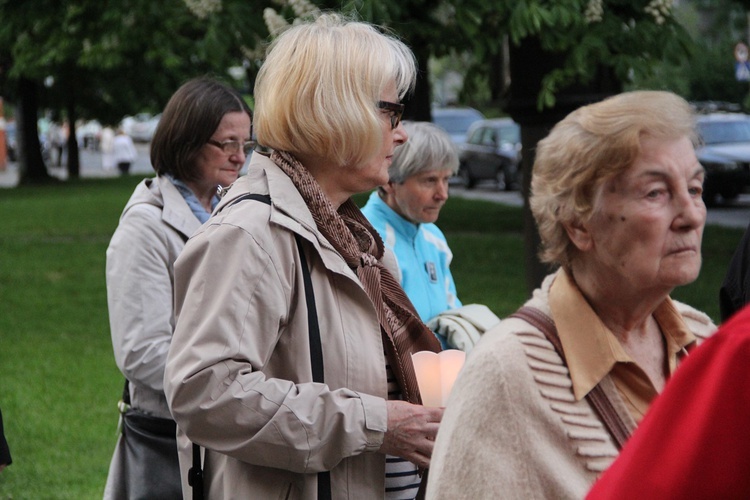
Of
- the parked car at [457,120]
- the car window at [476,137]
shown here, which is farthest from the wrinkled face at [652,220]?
the parked car at [457,120]

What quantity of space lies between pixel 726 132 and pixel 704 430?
24.1m

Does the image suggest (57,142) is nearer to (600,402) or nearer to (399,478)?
(399,478)

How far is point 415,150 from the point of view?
4.78 meters

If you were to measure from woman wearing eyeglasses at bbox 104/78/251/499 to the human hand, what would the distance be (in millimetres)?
1183

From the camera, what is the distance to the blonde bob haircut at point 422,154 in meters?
4.76

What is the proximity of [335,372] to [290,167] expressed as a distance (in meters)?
0.51

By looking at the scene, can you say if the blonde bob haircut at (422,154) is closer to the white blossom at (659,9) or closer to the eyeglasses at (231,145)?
the eyeglasses at (231,145)

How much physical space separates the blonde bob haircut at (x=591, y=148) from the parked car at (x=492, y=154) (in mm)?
28201

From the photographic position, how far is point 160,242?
12.3 ft

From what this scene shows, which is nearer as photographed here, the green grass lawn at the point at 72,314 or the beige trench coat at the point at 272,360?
the beige trench coat at the point at 272,360

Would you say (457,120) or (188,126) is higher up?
(188,126)

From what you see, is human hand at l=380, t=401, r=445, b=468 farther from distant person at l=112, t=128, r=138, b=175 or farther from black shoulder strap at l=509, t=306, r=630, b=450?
distant person at l=112, t=128, r=138, b=175

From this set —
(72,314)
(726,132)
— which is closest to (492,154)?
(726,132)

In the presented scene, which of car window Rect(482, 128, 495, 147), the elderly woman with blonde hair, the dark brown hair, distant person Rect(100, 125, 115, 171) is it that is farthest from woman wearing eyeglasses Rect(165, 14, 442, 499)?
distant person Rect(100, 125, 115, 171)
